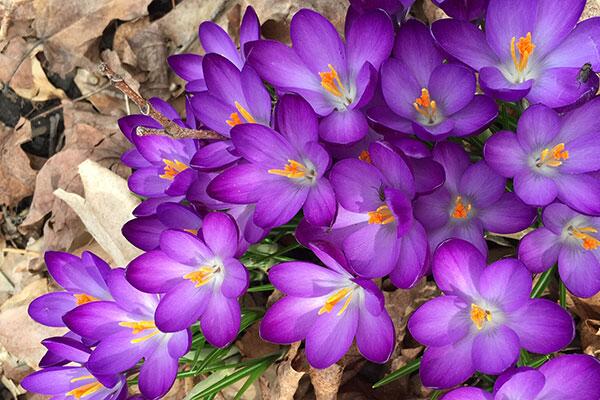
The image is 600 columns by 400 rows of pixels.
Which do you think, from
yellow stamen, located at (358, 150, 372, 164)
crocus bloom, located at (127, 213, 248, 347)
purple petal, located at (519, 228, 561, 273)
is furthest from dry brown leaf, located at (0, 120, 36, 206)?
purple petal, located at (519, 228, 561, 273)

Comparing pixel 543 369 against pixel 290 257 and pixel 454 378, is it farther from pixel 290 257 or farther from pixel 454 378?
pixel 290 257

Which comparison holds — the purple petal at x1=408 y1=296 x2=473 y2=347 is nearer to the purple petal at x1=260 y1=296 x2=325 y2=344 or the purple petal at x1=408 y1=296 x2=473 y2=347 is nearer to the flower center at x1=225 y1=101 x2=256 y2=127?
the purple petal at x1=260 y1=296 x2=325 y2=344

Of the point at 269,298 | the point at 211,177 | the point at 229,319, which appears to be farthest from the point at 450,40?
the point at 269,298

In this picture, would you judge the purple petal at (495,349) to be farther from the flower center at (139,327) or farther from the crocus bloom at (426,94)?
the flower center at (139,327)

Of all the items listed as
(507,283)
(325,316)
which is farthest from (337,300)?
(507,283)

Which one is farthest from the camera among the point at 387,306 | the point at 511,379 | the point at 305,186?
the point at 387,306

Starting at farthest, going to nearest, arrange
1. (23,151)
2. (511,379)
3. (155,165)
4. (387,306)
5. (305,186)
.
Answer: (23,151)
(387,306)
(155,165)
(305,186)
(511,379)
